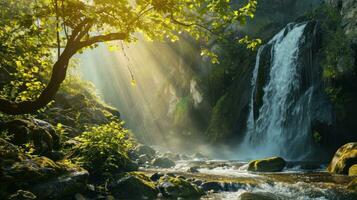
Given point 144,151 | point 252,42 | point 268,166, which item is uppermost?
point 252,42

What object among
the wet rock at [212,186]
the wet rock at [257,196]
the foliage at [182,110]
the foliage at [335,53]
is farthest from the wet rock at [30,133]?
the foliage at [182,110]

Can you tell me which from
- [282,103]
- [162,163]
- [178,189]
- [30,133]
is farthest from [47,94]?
[282,103]

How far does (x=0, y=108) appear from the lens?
313 inches

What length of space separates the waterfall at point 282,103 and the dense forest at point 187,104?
0.35ft

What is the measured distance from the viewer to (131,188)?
12047 millimetres

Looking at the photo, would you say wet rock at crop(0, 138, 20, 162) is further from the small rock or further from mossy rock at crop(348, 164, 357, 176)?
mossy rock at crop(348, 164, 357, 176)

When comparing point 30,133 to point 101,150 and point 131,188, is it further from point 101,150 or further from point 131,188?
point 131,188

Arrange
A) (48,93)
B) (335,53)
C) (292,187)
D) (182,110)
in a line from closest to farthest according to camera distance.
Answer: (48,93) → (292,187) → (335,53) → (182,110)

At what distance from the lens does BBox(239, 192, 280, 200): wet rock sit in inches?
460

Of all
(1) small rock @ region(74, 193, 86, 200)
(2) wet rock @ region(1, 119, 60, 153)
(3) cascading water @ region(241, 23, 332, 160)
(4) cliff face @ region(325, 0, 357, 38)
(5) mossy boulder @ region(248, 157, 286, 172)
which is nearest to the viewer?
(1) small rock @ region(74, 193, 86, 200)

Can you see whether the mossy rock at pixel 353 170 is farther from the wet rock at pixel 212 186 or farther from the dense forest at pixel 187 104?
the wet rock at pixel 212 186

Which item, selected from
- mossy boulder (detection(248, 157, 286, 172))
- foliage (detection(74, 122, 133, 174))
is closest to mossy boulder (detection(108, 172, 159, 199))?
foliage (detection(74, 122, 133, 174))

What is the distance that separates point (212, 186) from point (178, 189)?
1.69 m

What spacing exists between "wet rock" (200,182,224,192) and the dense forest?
0.04 m
